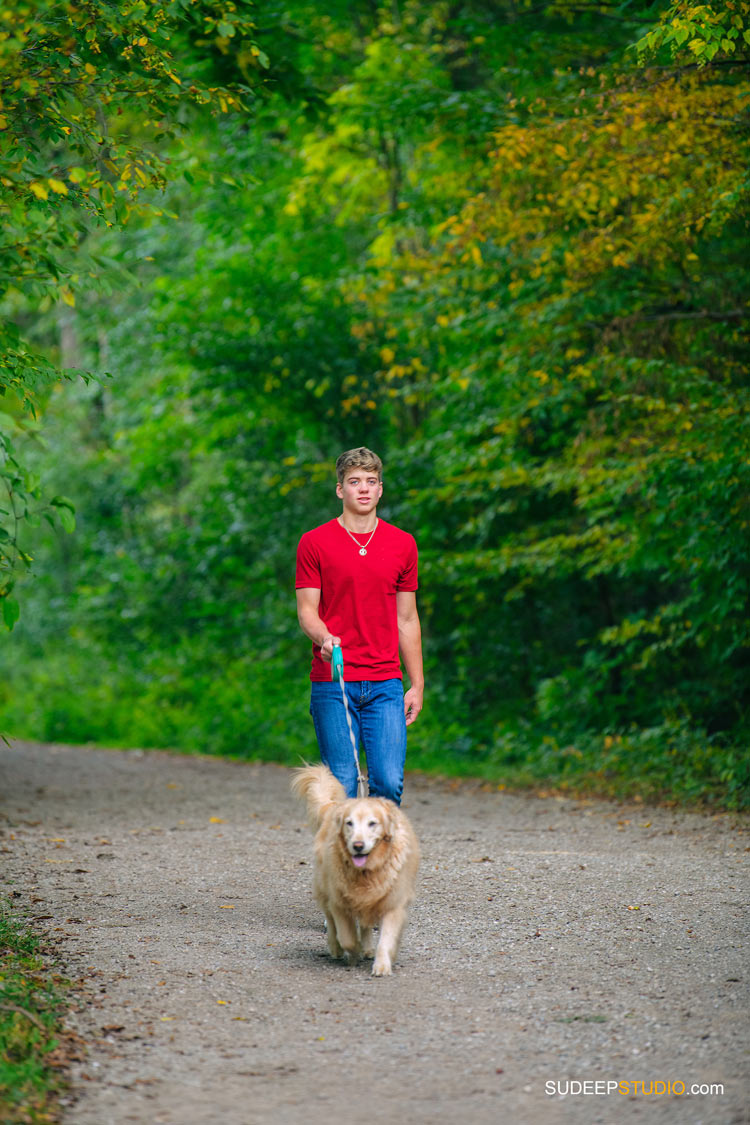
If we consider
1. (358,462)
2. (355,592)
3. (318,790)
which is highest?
(358,462)

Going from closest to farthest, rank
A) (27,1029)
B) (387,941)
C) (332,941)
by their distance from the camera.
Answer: (27,1029) < (387,941) < (332,941)

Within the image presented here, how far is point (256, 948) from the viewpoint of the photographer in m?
5.81

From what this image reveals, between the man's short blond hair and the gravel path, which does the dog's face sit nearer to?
the gravel path

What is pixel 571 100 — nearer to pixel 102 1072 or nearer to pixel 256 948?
pixel 256 948

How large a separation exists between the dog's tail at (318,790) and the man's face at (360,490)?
133cm

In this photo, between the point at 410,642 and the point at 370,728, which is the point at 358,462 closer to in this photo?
the point at 410,642

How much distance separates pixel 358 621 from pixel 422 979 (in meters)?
1.72

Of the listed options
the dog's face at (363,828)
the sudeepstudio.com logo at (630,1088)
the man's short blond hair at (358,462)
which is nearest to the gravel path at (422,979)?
the sudeepstudio.com logo at (630,1088)

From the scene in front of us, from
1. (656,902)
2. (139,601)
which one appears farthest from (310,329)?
(656,902)

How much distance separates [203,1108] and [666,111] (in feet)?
28.3

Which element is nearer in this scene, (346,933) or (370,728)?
(346,933)

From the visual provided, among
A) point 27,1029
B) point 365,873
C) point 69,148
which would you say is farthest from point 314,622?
point 69,148

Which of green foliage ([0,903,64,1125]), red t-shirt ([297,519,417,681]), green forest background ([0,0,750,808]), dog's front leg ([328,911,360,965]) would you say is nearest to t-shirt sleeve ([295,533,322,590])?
red t-shirt ([297,519,417,681])

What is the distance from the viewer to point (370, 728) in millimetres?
5840
